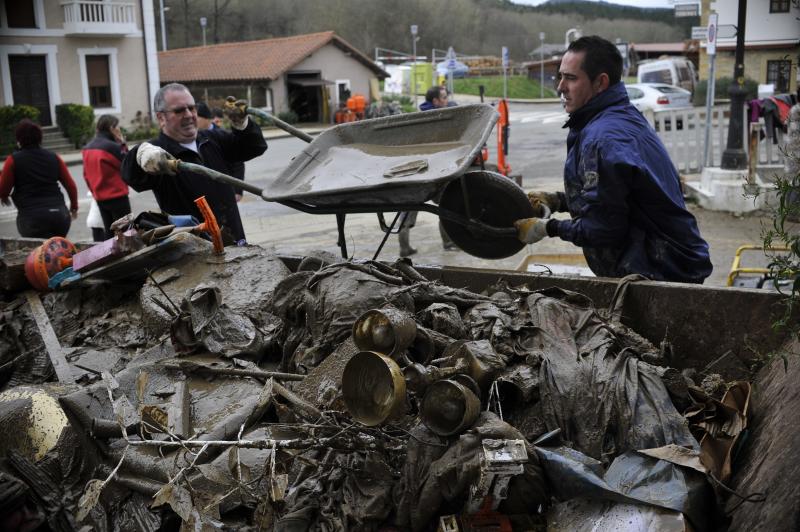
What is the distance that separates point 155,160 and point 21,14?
29.0 metres

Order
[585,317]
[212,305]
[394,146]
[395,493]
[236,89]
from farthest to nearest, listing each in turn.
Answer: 1. [236,89]
2. [394,146]
3. [212,305]
4. [585,317]
5. [395,493]

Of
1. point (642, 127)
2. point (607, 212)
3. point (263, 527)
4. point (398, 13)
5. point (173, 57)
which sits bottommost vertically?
point (263, 527)

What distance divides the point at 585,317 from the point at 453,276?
41.0 inches

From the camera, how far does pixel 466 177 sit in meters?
3.85

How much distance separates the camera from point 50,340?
3969 millimetres

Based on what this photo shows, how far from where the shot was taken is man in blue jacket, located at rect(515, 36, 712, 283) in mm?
3293

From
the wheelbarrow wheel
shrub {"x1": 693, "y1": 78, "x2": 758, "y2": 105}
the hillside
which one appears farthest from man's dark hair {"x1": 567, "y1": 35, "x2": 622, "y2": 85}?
the hillside

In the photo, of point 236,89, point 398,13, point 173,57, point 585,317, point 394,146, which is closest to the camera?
point 585,317

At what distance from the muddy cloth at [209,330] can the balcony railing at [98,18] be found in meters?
29.1

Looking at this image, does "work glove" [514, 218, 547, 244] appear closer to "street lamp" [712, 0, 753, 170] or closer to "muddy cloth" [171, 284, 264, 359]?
"muddy cloth" [171, 284, 264, 359]

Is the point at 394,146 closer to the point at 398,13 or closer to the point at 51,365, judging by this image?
the point at 51,365

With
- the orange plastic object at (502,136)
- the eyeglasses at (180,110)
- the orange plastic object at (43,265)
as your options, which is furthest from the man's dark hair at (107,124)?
the orange plastic object at (502,136)

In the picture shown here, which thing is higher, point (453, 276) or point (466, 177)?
point (466, 177)

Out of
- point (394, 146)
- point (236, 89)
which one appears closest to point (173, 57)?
point (236, 89)
